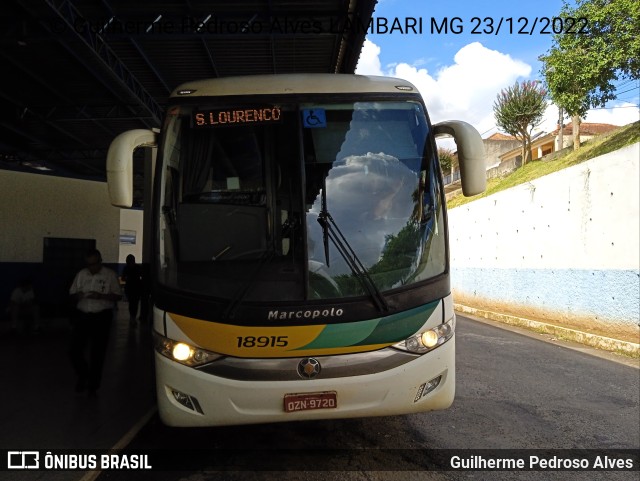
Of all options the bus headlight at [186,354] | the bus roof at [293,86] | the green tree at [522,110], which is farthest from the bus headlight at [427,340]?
the green tree at [522,110]

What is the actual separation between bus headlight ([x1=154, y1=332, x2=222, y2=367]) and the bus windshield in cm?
37

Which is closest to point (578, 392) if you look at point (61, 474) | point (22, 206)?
point (61, 474)

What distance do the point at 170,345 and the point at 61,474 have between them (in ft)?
4.42

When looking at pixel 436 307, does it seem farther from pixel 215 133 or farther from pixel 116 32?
pixel 116 32

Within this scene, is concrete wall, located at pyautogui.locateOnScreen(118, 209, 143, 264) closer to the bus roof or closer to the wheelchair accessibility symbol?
the bus roof

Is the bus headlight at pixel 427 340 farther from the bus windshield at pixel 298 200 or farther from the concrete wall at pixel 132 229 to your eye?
the concrete wall at pixel 132 229

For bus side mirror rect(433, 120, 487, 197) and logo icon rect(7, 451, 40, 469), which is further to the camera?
bus side mirror rect(433, 120, 487, 197)

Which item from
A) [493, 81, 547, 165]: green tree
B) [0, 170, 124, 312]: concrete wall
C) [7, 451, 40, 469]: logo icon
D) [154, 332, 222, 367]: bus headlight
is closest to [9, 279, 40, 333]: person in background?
[0, 170, 124, 312]: concrete wall

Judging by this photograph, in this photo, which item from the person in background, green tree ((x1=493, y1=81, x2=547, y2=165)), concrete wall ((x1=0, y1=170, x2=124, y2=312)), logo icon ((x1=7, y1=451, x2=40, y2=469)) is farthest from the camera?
green tree ((x1=493, y1=81, x2=547, y2=165))

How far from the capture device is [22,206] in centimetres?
1172

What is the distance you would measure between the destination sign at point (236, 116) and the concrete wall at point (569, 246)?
25.5ft

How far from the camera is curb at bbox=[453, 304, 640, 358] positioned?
8.71m

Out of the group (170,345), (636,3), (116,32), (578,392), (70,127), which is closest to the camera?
(170,345)

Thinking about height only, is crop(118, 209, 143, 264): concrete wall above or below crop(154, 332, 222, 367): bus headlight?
above
